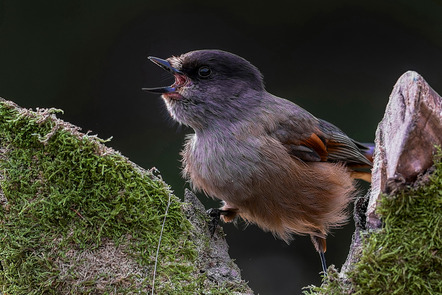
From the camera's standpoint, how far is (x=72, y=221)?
226cm

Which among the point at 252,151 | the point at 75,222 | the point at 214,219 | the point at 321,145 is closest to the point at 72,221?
the point at 75,222

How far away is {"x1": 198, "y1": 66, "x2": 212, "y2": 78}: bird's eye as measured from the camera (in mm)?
3543

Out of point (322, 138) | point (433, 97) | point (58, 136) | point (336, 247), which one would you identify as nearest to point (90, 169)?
point (58, 136)

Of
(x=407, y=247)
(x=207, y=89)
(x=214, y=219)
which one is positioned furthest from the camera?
(x=207, y=89)

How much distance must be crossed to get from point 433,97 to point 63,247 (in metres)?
1.54

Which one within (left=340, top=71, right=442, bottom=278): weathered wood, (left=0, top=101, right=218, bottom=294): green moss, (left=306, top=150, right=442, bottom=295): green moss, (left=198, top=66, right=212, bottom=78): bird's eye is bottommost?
(left=0, top=101, right=218, bottom=294): green moss

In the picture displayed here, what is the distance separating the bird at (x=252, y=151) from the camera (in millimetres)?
3240

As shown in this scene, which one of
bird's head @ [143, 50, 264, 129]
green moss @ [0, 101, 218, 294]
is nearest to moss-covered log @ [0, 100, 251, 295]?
green moss @ [0, 101, 218, 294]

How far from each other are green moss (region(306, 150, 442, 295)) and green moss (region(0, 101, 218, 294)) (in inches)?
31.4

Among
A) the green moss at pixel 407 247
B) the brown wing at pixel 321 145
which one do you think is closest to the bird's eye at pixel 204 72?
the brown wing at pixel 321 145

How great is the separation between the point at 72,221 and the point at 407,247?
131 centimetres

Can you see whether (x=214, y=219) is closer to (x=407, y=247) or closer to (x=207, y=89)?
(x=207, y=89)

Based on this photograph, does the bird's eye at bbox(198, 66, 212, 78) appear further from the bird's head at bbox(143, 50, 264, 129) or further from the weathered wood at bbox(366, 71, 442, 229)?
the weathered wood at bbox(366, 71, 442, 229)

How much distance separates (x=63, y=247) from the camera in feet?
7.32
